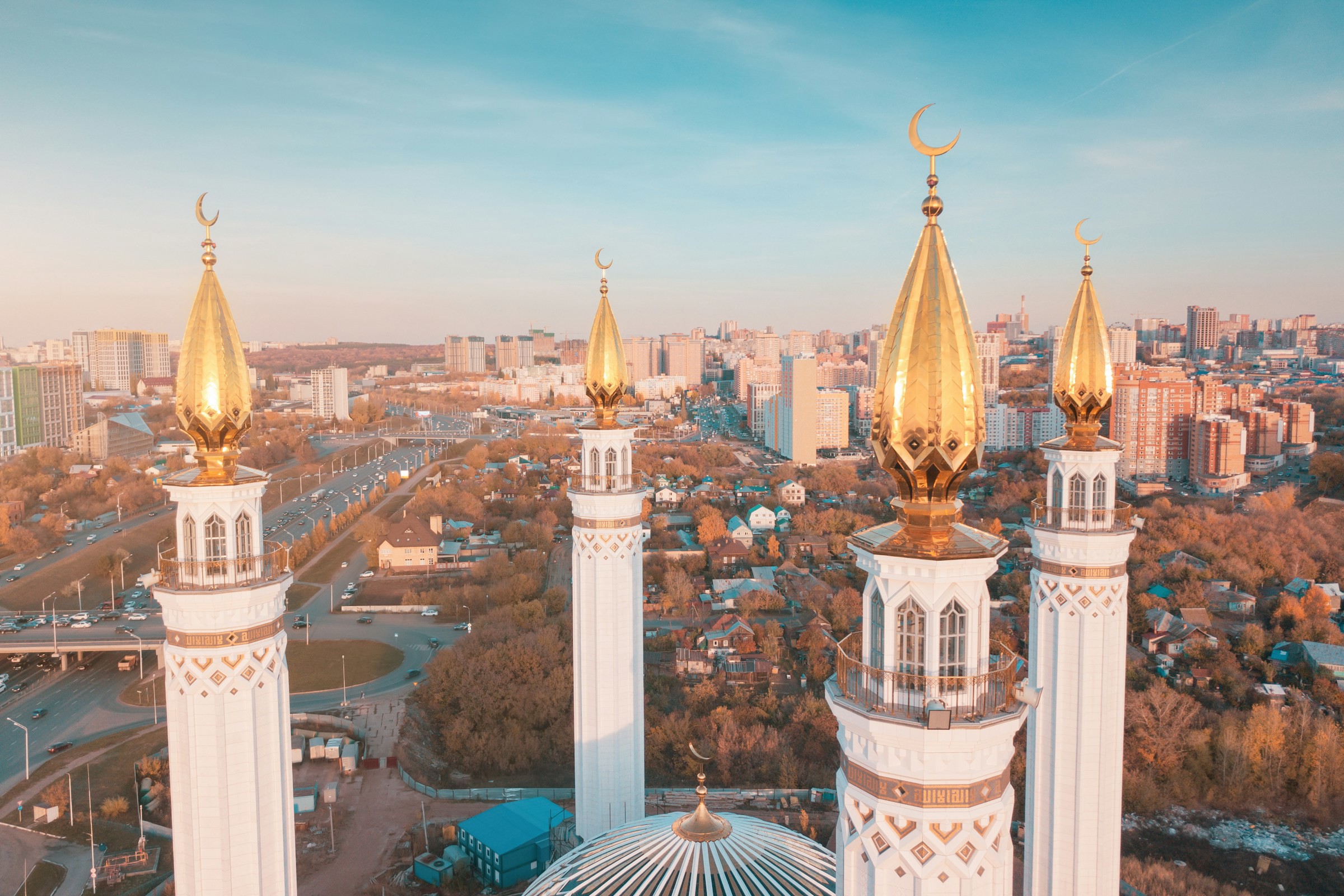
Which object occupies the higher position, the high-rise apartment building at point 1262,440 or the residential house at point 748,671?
the high-rise apartment building at point 1262,440

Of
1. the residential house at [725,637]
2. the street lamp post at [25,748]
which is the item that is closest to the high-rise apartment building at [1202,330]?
the residential house at [725,637]

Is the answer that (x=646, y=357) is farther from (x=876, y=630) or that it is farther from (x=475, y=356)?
(x=876, y=630)

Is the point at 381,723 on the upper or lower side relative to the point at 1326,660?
lower

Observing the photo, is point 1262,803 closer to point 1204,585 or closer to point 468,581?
point 1204,585

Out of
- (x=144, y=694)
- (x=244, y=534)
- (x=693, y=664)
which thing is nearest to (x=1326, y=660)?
(x=693, y=664)

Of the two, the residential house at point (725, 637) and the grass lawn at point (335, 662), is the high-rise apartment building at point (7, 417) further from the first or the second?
the residential house at point (725, 637)
